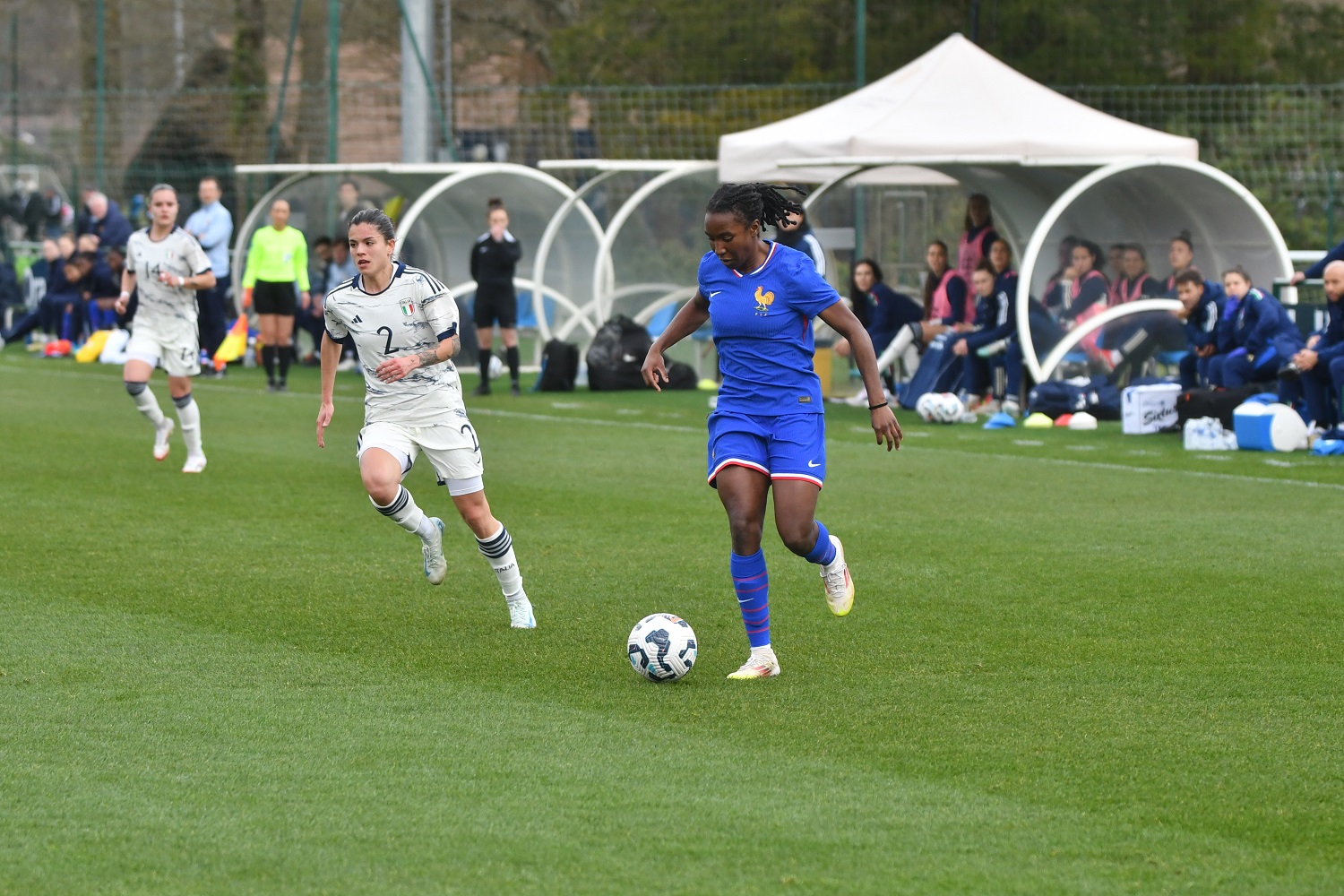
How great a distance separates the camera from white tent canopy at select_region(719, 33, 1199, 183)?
58.1 ft

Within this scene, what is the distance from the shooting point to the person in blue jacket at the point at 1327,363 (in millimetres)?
13844

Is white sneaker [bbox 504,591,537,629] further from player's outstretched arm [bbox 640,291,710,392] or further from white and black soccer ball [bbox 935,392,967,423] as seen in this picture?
white and black soccer ball [bbox 935,392,967,423]

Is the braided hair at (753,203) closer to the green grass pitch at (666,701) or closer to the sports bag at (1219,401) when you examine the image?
the green grass pitch at (666,701)

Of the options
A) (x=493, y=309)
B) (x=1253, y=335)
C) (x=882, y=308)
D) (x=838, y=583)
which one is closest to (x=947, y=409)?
(x=882, y=308)

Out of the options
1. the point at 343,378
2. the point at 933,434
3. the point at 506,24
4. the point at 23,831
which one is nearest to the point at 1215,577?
the point at 23,831

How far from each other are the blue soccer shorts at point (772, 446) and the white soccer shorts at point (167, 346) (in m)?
7.22

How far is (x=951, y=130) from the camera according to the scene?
1823cm

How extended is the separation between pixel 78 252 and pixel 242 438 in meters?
11.1

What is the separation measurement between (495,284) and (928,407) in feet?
17.2

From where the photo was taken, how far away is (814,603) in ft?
27.0

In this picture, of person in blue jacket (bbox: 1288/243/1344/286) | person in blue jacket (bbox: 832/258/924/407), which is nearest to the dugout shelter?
person in blue jacket (bbox: 832/258/924/407)

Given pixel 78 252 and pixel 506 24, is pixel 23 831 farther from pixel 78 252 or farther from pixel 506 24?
pixel 506 24

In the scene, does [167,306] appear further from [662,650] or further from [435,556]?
[662,650]

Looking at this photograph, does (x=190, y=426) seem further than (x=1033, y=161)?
No
